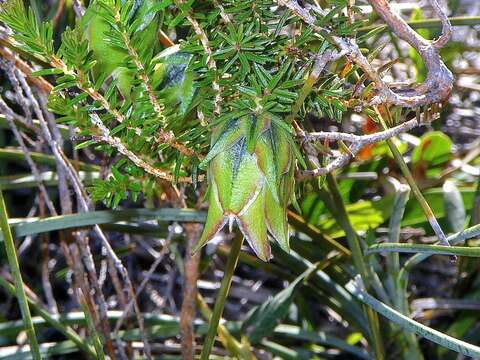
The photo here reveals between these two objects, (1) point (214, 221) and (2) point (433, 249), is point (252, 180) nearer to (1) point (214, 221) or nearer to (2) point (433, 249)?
(1) point (214, 221)

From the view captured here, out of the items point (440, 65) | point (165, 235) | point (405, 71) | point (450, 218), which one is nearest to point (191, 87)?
point (440, 65)

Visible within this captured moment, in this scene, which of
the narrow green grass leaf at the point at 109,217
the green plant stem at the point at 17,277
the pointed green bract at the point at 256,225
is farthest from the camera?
the narrow green grass leaf at the point at 109,217

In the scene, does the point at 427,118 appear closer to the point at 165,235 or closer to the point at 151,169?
the point at 151,169

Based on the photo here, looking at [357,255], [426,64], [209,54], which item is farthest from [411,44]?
[357,255]

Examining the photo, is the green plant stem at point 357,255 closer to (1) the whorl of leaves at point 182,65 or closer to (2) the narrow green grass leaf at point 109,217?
(2) the narrow green grass leaf at point 109,217

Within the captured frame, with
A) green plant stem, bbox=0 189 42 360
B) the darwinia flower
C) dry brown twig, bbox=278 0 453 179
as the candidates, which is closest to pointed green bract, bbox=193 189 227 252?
the darwinia flower

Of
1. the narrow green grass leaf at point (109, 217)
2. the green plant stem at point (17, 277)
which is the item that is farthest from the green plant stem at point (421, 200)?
the green plant stem at point (17, 277)
